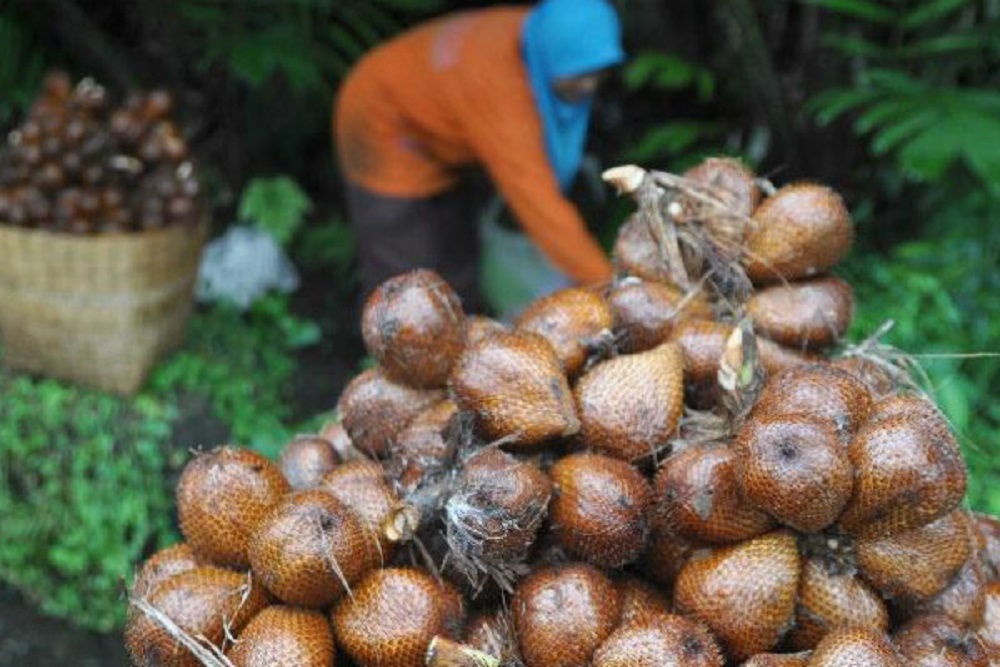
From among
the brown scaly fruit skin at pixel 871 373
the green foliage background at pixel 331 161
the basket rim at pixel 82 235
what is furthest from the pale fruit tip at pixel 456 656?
the basket rim at pixel 82 235

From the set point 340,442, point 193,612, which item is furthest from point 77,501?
point 193,612

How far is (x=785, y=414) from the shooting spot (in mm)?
1661

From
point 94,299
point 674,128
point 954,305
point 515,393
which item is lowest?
point 954,305

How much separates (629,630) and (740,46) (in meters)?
3.47

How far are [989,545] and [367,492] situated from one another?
1.10 metres

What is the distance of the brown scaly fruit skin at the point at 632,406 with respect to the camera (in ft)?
5.98

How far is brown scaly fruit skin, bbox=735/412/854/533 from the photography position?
157 centimetres

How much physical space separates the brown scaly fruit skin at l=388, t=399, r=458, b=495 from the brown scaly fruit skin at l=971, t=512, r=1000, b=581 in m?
0.91

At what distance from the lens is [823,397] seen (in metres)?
1.73

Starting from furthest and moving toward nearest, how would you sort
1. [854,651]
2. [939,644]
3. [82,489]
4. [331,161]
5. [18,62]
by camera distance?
[331,161], [18,62], [82,489], [939,644], [854,651]

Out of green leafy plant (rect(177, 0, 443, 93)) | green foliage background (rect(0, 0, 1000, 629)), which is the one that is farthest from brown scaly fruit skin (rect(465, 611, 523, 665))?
green leafy plant (rect(177, 0, 443, 93))

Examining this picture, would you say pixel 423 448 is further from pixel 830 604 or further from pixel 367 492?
pixel 830 604

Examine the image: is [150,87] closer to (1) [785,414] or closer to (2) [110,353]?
(2) [110,353]

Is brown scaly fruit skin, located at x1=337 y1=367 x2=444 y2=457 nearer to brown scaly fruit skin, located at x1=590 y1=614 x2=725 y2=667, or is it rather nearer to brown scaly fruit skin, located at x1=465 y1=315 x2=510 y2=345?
brown scaly fruit skin, located at x1=465 y1=315 x2=510 y2=345
